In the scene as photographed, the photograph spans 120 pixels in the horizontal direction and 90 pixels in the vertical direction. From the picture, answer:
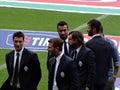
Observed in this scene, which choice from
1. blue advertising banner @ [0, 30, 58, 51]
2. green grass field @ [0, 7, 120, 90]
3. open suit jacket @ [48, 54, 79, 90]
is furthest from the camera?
green grass field @ [0, 7, 120, 90]

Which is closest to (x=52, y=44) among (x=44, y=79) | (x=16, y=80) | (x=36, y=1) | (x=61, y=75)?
(x=61, y=75)

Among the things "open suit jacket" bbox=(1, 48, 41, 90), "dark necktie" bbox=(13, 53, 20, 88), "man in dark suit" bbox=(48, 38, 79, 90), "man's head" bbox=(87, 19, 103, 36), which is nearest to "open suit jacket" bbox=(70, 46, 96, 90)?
"man in dark suit" bbox=(48, 38, 79, 90)

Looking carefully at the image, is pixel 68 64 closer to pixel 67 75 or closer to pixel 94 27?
pixel 67 75

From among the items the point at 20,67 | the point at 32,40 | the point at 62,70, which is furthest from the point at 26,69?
the point at 32,40

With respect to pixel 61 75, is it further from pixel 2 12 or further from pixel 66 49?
pixel 2 12

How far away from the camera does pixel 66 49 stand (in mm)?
8492

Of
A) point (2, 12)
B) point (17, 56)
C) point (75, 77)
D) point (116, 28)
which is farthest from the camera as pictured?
point (2, 12)

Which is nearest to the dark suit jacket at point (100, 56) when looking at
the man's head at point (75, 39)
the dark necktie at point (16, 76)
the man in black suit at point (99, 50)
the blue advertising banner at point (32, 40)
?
the man in black suit at point (99, 50)

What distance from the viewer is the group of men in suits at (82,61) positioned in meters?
7.02

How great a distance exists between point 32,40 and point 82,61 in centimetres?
677

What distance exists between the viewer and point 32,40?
14109 mm

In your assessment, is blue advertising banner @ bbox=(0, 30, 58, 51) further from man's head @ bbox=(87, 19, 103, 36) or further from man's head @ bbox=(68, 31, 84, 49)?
man's head @ bbox=(68, 31, 84, 49)

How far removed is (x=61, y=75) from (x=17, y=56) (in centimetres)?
94

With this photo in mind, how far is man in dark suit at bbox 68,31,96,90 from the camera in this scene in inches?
291
